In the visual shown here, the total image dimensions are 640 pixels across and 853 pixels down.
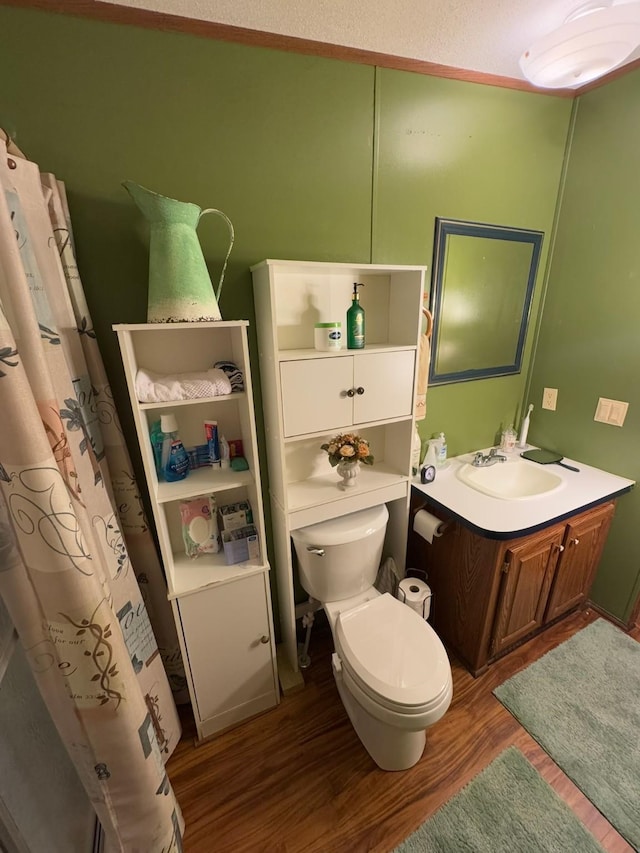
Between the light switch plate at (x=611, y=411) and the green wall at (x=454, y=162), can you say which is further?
the light switch plate at (x=611, y=411)

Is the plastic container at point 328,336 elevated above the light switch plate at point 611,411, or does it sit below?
above

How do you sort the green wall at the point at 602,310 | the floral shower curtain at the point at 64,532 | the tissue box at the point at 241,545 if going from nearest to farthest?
1. the floral shower curtain at the point at 64,532
2. the tissue box at the point at 241,545
3. the green wall at the point at 602,310

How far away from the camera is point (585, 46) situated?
1026 millimetres

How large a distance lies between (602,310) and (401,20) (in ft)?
4.85

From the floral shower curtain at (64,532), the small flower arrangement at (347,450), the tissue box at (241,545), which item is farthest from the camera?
the small flower arrangement at (347,450)

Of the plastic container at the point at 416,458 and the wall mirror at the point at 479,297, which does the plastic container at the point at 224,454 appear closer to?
the plastic container at the point at 416,458

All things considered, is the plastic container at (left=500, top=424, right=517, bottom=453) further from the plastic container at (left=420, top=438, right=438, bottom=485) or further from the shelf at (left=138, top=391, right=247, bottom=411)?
the shelf at (left=138, top=391, right=247, bottom=411)

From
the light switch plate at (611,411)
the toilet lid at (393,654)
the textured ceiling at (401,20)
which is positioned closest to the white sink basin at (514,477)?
the light switch plate at (611,411)

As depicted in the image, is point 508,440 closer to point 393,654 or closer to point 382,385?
point 382,385

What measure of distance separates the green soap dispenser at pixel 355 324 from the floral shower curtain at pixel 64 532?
0.87 metres

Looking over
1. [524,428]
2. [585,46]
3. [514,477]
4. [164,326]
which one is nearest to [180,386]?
[164,326]

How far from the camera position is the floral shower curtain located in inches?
24.5

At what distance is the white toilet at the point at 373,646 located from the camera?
3.67ft

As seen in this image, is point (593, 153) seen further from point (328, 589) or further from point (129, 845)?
point (129, 845)
